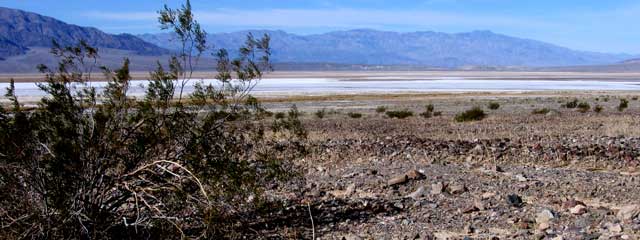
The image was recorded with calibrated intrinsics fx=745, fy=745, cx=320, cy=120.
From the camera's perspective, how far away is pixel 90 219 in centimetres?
641

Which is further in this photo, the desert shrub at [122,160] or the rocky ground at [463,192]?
the rocky ground at [463,192]

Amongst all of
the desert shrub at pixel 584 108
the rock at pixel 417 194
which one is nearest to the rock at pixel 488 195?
the rock at pixel 417 194

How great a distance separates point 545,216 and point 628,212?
82 centimetres

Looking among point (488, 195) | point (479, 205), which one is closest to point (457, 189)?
point (488, 195)

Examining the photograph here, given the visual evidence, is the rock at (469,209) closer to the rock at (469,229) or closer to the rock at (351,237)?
the rock at (469,229)

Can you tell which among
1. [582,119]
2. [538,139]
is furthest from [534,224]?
[582,119]

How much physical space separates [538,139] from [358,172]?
671 centimetres

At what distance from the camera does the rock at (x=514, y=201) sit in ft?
27.9

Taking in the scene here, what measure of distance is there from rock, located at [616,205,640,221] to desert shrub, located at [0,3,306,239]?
3623 mm

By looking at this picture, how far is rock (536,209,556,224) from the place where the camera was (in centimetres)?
778

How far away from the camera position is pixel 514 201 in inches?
338

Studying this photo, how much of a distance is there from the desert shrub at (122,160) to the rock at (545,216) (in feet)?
9.31

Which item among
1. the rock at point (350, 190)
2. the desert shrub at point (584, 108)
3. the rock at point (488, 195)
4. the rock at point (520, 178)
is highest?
the rock at point (488, 195)

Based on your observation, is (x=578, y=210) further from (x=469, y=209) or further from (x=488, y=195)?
A: (x=488, y=195)
